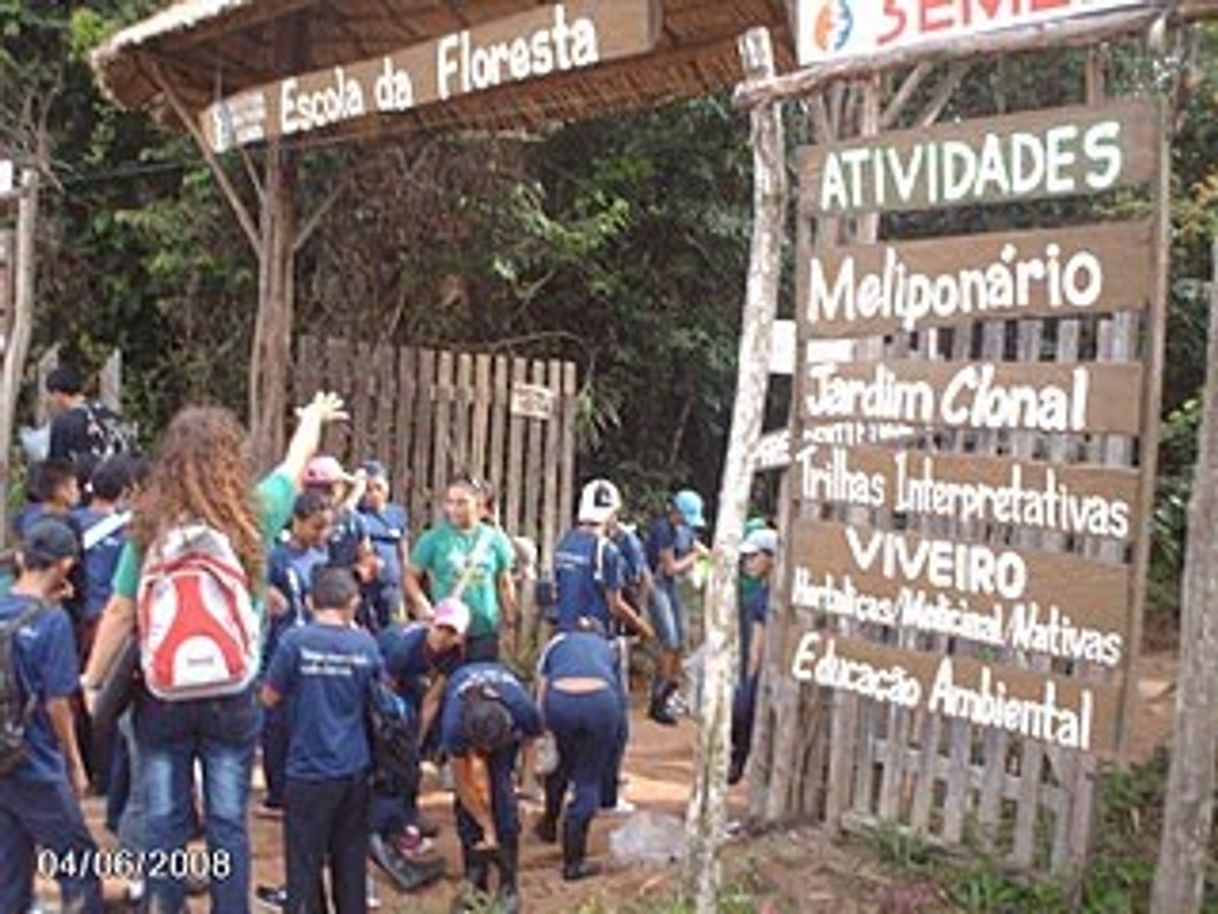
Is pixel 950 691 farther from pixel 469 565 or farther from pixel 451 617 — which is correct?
pixel 469 565

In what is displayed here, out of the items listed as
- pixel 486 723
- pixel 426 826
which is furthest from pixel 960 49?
pixel 426 826

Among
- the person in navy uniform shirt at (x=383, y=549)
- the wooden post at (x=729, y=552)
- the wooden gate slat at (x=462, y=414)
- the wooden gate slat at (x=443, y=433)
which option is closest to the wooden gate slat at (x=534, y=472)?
the wooden gate slat at (x=462, y=414)

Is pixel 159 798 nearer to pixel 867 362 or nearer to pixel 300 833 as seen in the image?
pixel 300 833

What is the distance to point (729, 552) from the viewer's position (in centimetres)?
450

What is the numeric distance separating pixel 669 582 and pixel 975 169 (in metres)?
5.82

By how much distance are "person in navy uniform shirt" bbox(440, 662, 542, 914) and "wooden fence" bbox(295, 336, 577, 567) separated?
380 centimetres

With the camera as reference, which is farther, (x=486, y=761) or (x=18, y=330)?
(x=18, y=330)

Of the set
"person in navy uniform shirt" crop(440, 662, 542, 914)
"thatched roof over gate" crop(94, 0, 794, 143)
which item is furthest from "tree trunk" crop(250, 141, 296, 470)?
"person in navy uniform shirt" crop(440, 662, 542, 914)

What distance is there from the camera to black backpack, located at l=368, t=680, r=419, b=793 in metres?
5.12

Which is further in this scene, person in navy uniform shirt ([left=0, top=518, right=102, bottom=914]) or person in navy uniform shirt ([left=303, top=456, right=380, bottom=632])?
person in navy uniform shirt ([left=303, top=456, right=380, bottom=632])

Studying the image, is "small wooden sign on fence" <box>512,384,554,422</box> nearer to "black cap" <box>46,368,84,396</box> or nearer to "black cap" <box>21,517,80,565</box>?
"black cap" <box>46,368,84,396</box>

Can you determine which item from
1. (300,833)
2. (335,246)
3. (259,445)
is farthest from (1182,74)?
(335,246)

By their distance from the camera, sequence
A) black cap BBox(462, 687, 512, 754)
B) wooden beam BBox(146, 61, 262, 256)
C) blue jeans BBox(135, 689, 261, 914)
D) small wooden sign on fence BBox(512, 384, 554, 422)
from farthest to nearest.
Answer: small wooden sign on fence BBox(512, 384, 554, 422) → wooden beam BBox(146, 61, 262, 256) → black cap BBox(462, 687, 512, 754) → blue jeans BBox(135, 689, 261, 914)

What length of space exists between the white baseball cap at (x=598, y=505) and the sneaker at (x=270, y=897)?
2788mm
